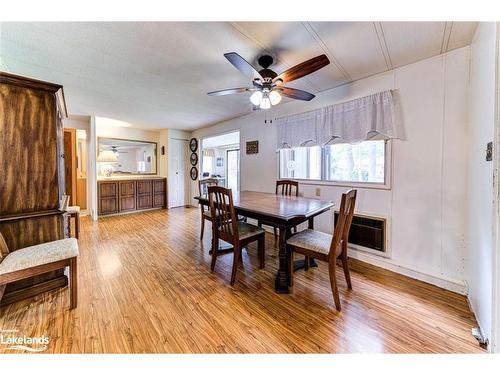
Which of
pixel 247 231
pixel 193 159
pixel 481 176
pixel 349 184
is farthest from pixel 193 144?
pixel 481 176

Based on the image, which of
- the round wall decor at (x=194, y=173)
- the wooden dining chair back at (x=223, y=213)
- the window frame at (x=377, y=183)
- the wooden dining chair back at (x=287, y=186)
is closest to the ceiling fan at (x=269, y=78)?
the wooden dining chair back at (x=223, y=213)

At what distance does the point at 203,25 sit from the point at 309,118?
1.91 meters

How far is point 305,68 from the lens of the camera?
5.65ft

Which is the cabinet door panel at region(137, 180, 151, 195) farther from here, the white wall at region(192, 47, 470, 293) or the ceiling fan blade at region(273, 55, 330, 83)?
the white wall at region(192, 47, 470, 293)

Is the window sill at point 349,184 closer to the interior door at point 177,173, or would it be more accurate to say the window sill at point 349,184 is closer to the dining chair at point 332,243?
the dining chair at point 332,243

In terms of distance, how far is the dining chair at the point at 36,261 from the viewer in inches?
56.2

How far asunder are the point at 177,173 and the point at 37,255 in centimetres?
467

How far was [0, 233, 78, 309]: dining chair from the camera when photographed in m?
1.43

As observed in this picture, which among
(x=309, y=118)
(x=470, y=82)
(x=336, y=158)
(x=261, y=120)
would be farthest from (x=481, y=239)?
(x=261, y=120)

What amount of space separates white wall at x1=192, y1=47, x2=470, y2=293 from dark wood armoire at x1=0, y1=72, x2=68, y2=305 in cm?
320

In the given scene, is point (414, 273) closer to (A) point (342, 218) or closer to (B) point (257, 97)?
(A) point (342, 218)

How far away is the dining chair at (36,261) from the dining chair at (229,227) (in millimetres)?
1192

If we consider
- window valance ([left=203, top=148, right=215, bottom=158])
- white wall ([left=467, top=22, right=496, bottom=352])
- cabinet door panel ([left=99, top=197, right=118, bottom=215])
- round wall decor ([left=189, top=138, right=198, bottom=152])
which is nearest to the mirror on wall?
cabinet door panel ([left=99, top=197, right=118, bottom=215])
